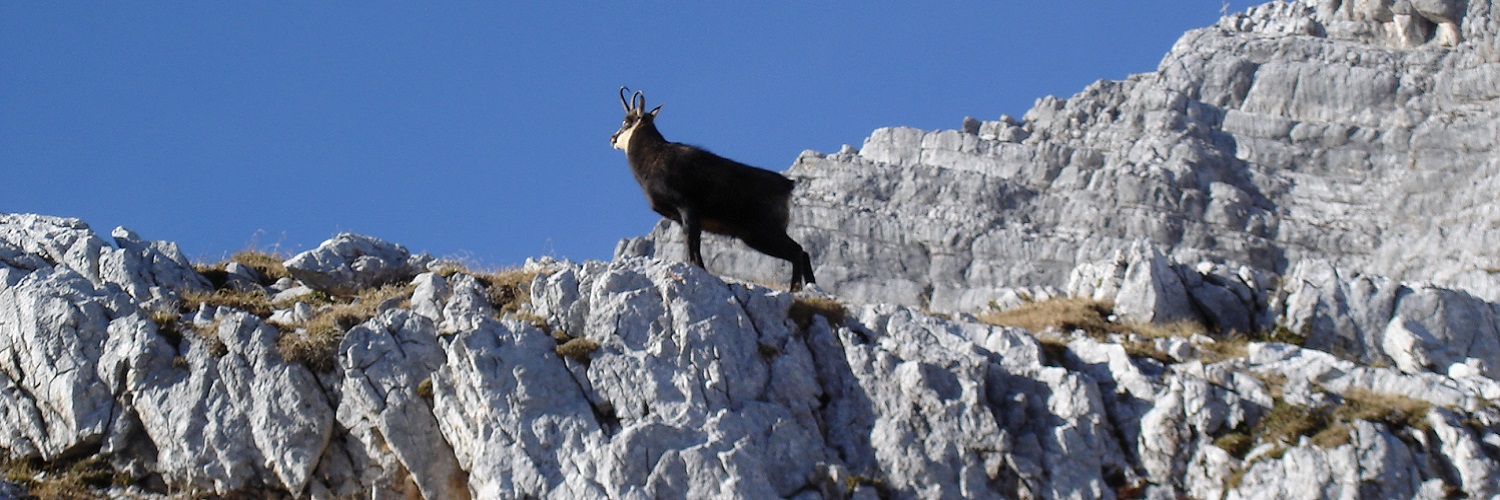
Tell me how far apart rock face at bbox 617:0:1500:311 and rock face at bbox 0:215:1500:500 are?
49.0 meters

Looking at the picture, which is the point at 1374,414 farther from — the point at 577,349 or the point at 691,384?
the point at 577,349

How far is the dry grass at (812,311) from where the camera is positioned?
21.1 m

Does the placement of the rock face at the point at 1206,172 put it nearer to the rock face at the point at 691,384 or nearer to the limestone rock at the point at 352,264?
the limestone rock at the point at 352,264

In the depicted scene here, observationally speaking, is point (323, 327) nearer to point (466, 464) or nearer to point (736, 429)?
point (466, 464)

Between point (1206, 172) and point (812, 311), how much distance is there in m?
61.3

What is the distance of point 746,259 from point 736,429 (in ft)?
176

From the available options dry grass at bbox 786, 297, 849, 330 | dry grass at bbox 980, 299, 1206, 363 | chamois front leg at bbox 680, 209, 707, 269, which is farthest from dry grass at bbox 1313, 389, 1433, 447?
chamois front leg at bbox 680, 209, 707, 269

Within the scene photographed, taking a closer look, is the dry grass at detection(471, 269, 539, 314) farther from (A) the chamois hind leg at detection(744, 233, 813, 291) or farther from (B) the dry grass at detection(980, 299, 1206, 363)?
(B) the dry grass at detection(980, 299, 1206, 363)

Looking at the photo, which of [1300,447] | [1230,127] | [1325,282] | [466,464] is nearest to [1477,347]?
[1325,282]

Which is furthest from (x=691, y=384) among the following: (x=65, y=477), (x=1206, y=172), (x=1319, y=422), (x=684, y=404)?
(x=1206, y=172)

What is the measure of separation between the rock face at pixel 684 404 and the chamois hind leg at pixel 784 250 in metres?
3.16

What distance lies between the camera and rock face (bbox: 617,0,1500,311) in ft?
241

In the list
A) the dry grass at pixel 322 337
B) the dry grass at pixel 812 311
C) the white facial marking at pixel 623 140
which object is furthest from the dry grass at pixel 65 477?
the white facial marking at pixel 623 140

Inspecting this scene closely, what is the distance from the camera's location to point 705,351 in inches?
782
